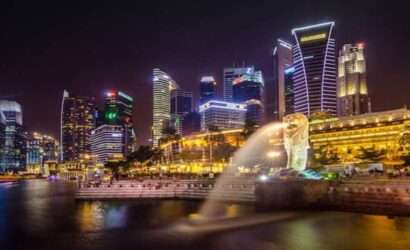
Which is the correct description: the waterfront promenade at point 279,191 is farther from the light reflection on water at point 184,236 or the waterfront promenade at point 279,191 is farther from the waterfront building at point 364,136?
the waterfront building at point 364,136

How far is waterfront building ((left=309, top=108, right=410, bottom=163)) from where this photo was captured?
12794 centimetres

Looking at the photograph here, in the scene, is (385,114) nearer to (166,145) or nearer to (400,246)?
(166,145)

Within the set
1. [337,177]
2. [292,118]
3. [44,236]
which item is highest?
[292,118]

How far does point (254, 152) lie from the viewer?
532 ft

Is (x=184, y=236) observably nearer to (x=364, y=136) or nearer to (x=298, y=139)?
(x=298, y=139)

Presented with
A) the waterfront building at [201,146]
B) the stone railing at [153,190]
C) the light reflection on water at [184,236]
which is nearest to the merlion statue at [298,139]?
the stone railing at [153,190]

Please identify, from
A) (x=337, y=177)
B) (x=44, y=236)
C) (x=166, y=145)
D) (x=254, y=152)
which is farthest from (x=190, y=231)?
(x=166, y=145)

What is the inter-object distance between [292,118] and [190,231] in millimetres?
27631

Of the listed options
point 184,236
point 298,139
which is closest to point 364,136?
point 298,139

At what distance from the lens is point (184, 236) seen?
1523 inches

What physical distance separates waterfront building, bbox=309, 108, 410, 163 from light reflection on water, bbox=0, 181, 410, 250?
264 ft

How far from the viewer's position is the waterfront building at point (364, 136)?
128 meters

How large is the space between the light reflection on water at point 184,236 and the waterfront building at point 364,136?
8052 cm

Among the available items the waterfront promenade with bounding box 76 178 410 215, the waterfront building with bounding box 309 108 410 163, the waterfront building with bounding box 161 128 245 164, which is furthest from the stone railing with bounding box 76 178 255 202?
the waterfront building with bounding box 161 128 245 164
